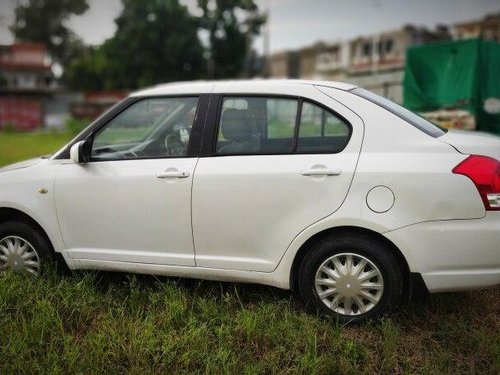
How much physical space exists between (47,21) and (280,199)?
6732 centimetres

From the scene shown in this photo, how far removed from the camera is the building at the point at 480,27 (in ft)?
131

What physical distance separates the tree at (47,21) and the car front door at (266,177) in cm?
6242

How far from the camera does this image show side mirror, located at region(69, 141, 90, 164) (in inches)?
134

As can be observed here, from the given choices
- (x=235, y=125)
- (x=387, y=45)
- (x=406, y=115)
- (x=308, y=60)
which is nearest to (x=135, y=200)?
(x=235, y=125)

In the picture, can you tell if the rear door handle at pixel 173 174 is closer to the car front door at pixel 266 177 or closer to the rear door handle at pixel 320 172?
the car front door at pixel 266 177

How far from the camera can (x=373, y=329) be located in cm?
305

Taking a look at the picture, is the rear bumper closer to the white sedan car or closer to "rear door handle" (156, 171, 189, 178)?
the white sedan car

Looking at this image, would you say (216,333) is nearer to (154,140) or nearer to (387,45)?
(154,140)

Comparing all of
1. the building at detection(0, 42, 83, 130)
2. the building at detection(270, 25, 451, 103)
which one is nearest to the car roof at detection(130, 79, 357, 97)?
the building at detection(270, 25, 451, 103)

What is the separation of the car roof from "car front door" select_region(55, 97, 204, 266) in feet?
0.19

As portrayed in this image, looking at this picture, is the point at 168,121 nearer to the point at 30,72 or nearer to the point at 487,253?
the point at 487,253

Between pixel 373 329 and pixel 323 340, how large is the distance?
1.17 ft

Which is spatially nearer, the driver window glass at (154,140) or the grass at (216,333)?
the grass at (216,333)

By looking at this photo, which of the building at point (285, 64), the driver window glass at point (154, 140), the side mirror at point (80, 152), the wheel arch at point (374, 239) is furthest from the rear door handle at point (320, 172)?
the building at point (285, 64)
